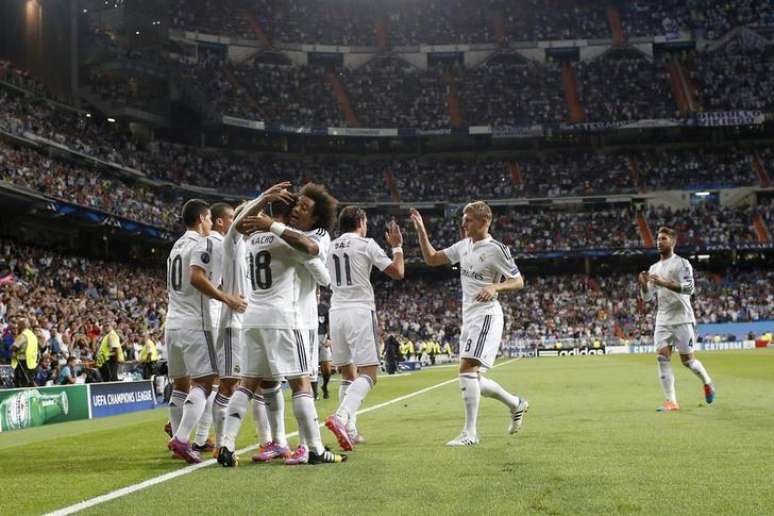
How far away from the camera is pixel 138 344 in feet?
90.9

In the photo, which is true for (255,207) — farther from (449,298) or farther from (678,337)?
(449,298)

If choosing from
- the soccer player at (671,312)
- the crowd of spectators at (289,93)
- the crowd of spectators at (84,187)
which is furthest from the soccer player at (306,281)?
the crowd of spectators at (289,93)

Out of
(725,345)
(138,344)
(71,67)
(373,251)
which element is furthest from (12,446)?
(725,345)

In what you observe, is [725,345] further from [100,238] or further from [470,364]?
[470,364]

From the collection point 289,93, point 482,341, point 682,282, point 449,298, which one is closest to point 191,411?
point 482,341

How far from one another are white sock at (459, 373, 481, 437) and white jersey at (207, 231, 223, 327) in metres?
2.87

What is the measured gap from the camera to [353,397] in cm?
927

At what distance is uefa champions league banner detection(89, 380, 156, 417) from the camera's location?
64.0 ft

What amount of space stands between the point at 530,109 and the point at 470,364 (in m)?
62.4

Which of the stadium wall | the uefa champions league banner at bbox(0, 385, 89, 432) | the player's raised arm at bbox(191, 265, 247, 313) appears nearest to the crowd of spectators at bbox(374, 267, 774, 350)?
the stadium wall

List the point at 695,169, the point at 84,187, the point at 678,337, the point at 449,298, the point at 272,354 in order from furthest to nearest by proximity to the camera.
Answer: the point at 695,169 < the point at 449,298 < the point at 84,187 < the point at 678,337 < the point at 272,354

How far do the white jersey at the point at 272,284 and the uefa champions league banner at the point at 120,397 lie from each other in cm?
1320

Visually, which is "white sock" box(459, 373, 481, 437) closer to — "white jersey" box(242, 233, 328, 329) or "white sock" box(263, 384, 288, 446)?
"white sock" box(263, 384, 288, 446)

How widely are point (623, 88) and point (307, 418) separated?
68.5 meters
